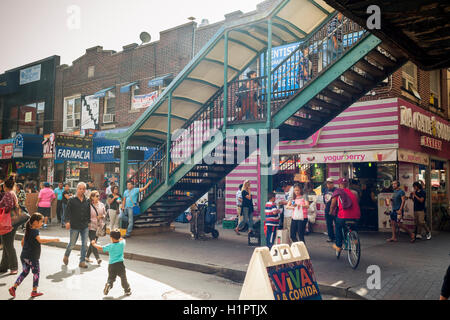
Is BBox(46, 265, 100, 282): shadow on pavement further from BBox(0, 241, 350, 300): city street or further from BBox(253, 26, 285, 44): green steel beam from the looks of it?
BBox(253, 26, 285, 44): green steel beam

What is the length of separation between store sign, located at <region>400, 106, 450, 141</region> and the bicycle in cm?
588

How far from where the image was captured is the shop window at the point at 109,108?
69.8 ft

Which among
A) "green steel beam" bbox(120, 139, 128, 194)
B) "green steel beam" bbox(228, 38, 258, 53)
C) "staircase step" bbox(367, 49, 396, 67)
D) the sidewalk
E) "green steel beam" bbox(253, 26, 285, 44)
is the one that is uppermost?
"green steel beam" bbox(253, 26, 285, 44)

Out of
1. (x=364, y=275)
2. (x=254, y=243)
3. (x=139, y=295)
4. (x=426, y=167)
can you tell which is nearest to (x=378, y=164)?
(x=426, y=167)

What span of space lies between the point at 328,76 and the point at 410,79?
7739 mm

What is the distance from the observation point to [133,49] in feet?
68.1

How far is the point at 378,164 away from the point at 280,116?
6156mm

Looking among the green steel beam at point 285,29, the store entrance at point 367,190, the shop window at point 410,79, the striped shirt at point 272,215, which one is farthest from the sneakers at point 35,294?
the shop window at point 410,79

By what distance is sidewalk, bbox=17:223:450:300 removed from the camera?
6.38 meters

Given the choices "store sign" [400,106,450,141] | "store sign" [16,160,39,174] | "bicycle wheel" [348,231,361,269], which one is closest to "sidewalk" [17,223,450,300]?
"bicycle wheel" [348,231,361,269]

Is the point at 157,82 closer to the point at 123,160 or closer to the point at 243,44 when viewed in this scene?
the point at 123,160

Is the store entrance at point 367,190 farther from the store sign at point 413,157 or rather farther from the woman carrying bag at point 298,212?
the woman carrying bag at point 298,212

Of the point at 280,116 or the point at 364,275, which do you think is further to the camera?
the point at 280,116
